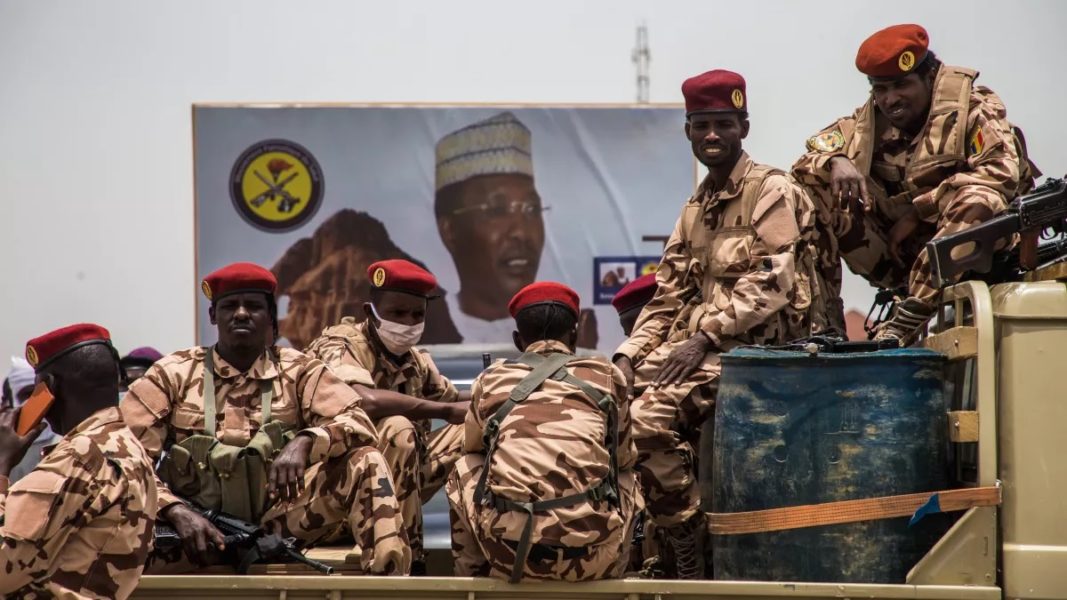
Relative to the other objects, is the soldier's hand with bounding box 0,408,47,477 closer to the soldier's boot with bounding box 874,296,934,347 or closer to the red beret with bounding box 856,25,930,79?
the soldier's boot with bounding box 874,296,934,347

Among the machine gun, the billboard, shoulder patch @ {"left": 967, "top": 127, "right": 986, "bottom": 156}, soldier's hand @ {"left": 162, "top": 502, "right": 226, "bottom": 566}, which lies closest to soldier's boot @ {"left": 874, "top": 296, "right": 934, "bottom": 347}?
shoulder patch @ {"left": 967, "top": 127, "right": 986, "bottom": 156}

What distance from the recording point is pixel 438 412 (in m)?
6.11

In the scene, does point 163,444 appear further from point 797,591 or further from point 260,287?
point 797,591

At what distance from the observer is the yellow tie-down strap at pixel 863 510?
4426 millimetres

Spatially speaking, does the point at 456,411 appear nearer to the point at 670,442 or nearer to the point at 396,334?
the point at 396,334

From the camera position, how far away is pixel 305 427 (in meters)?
5.41

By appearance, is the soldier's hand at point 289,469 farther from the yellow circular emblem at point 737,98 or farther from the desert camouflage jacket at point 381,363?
the yellow circular emblem at point 737,98

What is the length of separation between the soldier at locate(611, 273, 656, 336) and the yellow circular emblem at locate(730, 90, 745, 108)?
111cm

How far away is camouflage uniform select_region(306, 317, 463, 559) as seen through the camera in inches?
225

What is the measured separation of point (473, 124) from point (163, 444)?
20.7ft

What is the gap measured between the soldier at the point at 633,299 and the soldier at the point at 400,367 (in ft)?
2.94

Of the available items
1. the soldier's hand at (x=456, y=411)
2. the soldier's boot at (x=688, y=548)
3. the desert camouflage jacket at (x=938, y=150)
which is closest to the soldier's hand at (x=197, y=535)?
the soldier's hand at (x=456, y=411)

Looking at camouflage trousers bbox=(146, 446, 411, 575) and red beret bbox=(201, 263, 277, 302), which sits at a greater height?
red beret bbox=(201, 263, 277, 302)

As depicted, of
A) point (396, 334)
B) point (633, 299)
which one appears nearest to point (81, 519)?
point (396, 334)
